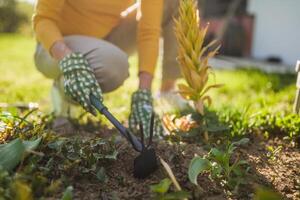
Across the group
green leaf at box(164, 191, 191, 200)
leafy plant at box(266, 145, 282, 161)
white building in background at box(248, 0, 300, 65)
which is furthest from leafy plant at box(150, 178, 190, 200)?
white building in background at box(248, 0, 300, 65)

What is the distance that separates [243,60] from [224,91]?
170 inches

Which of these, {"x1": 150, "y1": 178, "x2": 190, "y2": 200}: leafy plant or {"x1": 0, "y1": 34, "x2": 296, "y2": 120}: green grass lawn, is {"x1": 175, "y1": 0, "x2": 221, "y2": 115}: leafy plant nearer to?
{"x1": 150, "y1": 178, "x2": 190, "y2": 200}: leafy plant

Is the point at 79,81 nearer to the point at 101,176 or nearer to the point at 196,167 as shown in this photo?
the point at 101,176

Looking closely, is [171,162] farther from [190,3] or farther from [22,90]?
[22,90]

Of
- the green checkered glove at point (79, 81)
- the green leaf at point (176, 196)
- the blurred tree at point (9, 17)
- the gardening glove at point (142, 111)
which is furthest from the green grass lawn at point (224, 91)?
the blurred tree at point (9, 17)

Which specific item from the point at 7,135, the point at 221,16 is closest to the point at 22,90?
the point at 7,135

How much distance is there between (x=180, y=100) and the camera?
9.93ft

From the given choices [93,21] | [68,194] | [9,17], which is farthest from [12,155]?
[9,17]

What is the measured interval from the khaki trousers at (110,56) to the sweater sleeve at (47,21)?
13cm

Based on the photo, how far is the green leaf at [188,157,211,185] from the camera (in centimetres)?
141

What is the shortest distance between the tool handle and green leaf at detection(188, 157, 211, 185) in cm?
21

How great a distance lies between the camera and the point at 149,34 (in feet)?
8.04

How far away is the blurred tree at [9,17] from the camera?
49.8ft

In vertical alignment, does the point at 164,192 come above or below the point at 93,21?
below
